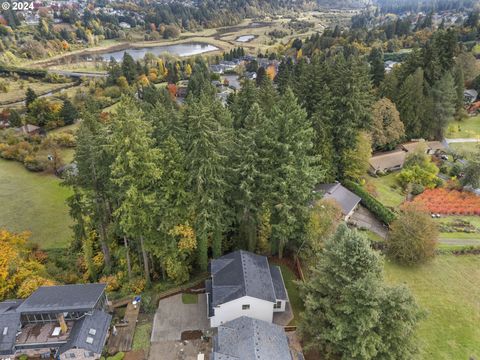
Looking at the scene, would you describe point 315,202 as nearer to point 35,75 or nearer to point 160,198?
point 160,198

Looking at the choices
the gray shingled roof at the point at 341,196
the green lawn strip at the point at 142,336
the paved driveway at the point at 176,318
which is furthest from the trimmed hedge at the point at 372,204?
the green lawn strip at the point at 142,336

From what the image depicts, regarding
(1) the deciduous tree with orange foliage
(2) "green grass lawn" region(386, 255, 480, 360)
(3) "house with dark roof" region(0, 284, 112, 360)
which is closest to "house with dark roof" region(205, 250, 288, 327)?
(3) "house with dark roof" region(0, 284, 112, 360)

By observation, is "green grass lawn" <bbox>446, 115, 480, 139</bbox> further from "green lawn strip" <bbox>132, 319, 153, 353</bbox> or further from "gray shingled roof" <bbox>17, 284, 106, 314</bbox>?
"gray shingled roof" <bbox>17, 284, 106, 314</bbox>

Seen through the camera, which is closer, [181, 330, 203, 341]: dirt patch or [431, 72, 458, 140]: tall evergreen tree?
[181, 330, 203, 341]: dirt patch

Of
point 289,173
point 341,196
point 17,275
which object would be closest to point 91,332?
point 17,275

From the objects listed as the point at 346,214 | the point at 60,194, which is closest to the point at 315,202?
the point at 346,214

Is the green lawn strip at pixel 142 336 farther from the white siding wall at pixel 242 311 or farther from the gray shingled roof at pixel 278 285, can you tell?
the gray shingled roof at pixel 278 285

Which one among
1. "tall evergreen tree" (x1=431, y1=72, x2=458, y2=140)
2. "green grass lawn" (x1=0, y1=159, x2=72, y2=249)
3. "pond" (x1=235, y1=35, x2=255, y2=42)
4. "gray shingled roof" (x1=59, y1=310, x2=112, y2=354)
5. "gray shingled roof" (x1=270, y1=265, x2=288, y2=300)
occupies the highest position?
"pond" (x1=235, y1=35, x2=255, y2=42)
